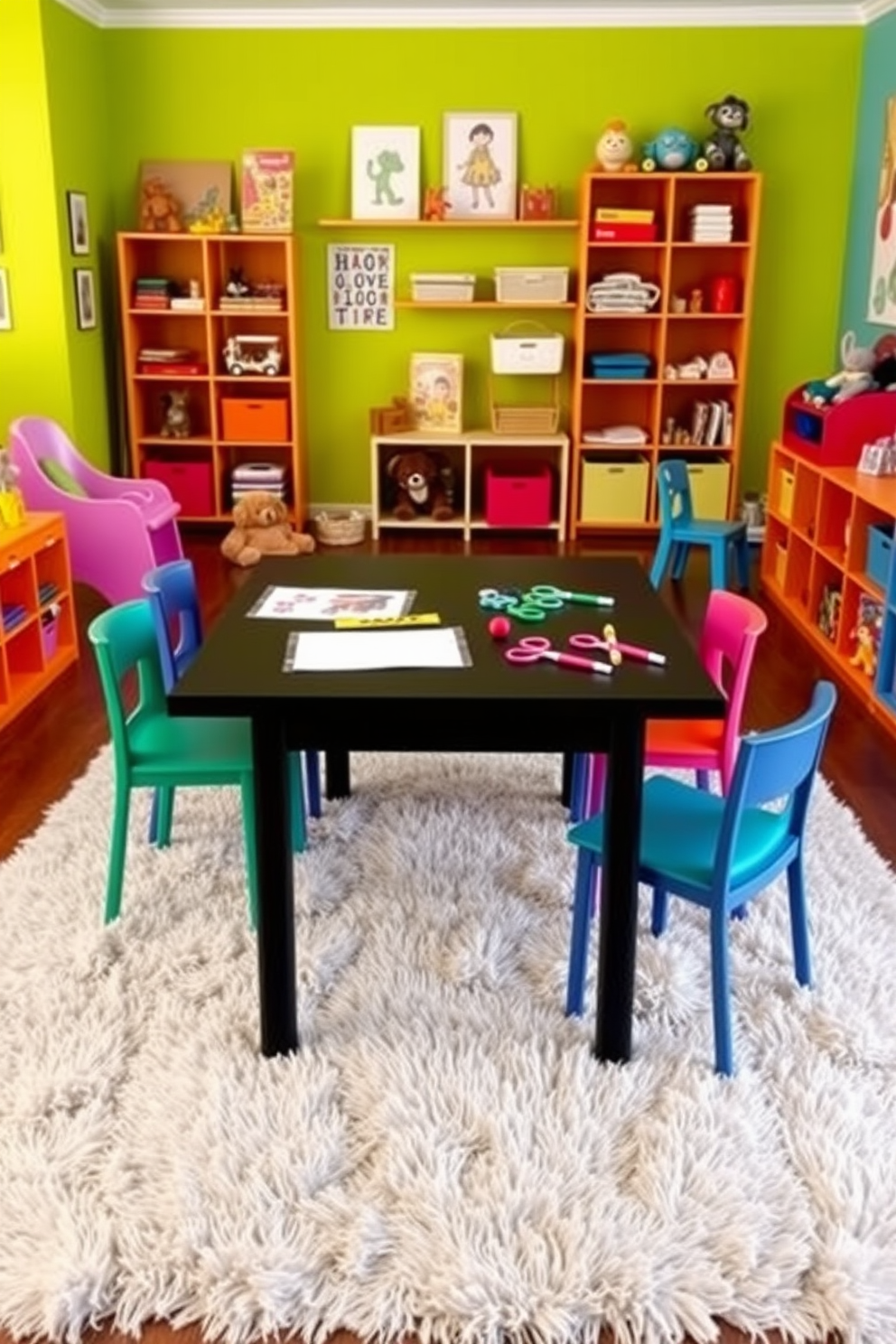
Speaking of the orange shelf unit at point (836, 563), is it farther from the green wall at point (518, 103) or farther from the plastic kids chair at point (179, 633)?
the plastic kids chair at point (179, 633)

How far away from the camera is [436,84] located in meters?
5.81

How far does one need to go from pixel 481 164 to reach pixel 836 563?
2.94 metres

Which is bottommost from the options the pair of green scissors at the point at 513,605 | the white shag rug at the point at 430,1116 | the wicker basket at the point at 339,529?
the white shag rug at the point at 430,1116

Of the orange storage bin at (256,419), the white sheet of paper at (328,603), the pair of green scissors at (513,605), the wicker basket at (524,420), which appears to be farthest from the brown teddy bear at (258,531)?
the pair of green scissors at (513,605)

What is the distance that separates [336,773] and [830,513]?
2.44 meters

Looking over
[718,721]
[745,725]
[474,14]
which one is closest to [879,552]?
[745,725]

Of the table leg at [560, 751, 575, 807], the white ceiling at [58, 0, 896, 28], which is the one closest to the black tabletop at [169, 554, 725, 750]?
the table leg at [560, 751, 575, 807]

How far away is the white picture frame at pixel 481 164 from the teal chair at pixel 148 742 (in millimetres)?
3989

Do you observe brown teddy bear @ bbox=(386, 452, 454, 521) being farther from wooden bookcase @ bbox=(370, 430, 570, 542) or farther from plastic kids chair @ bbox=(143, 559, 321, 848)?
plastic kids chair @ bbox=(143, 559, 321, 848)

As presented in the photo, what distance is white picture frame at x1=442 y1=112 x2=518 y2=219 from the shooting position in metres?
5.82

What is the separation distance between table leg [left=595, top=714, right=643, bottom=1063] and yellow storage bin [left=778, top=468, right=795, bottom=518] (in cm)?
329

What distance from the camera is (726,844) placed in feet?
6.41

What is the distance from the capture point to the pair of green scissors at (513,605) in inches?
92.3

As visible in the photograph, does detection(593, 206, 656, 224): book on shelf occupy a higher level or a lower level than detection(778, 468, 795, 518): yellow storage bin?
higher
